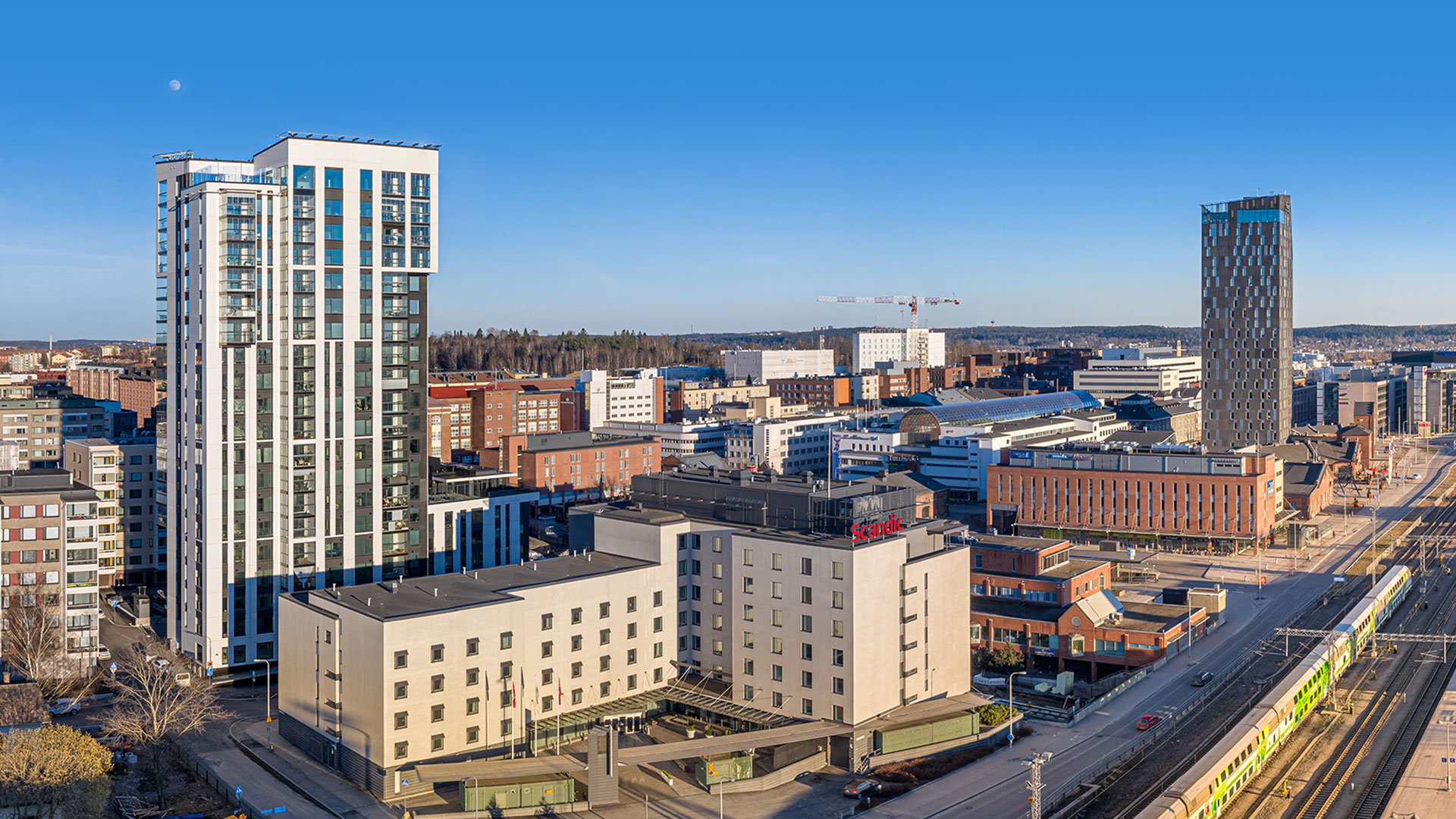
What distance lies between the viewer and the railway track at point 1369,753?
151 ft

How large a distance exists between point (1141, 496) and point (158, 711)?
83.1 metres

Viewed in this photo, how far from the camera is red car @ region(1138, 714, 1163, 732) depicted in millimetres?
54094

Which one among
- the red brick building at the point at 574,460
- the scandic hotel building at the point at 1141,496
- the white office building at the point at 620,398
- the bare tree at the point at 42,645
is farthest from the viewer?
the white office building at the point at 620,398

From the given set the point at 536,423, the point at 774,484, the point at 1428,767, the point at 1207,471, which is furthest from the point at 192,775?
the point at 536,423

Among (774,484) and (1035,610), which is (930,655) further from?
(1035,610)

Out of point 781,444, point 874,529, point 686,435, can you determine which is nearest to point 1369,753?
point 874,529

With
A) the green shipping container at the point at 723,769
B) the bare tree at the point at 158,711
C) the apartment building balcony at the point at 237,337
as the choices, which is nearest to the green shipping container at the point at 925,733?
the green shipping container at the point at 723,769

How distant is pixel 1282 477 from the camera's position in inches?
4515

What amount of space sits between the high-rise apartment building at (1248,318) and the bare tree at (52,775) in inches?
5506

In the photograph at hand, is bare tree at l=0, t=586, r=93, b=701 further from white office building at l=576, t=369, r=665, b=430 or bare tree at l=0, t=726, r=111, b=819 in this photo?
white office building at l=576, t=369, r=665, b=430

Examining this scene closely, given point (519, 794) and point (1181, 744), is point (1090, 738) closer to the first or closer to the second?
point (1181, 744)

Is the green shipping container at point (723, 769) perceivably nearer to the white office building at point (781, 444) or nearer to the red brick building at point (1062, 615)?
the red brick building at point (1062, 615)

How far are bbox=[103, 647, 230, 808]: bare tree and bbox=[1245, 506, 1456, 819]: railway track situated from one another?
135 ft

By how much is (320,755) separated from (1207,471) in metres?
81.6
